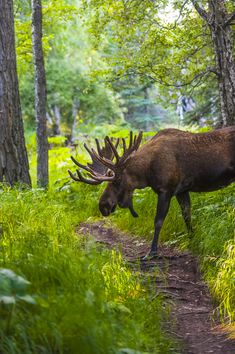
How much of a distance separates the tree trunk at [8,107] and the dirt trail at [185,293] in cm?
230

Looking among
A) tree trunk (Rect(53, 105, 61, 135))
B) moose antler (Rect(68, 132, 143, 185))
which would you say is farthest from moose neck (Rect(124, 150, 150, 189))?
tree trunk (Rect(53, 105, 61, 135))

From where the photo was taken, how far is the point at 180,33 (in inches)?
387

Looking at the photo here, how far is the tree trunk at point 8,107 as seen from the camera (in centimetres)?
1010

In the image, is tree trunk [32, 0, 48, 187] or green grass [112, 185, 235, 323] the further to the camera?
tree trunk [32, 0, 48, 187]

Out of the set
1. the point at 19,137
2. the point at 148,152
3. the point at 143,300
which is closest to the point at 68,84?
the point at 19,137

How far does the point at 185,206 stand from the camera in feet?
26.0

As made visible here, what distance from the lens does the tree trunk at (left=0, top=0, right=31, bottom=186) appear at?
10.1 m

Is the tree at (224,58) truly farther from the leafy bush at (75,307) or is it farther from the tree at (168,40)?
the leafy bush at (75,307)

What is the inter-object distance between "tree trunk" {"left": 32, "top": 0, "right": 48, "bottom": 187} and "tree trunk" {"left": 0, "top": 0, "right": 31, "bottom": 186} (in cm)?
265

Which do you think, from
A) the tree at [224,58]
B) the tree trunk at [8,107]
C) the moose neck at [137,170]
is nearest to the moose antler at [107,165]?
the moose neck at [137,170]

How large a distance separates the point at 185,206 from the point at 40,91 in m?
6.77

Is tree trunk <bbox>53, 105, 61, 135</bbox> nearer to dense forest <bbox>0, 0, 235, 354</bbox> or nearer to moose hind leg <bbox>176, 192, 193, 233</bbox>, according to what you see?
dense forest <bbox>0, 0, 235, 354</bbox>

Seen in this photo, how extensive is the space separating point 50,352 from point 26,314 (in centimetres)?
34

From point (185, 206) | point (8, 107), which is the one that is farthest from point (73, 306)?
point (8, 107)
